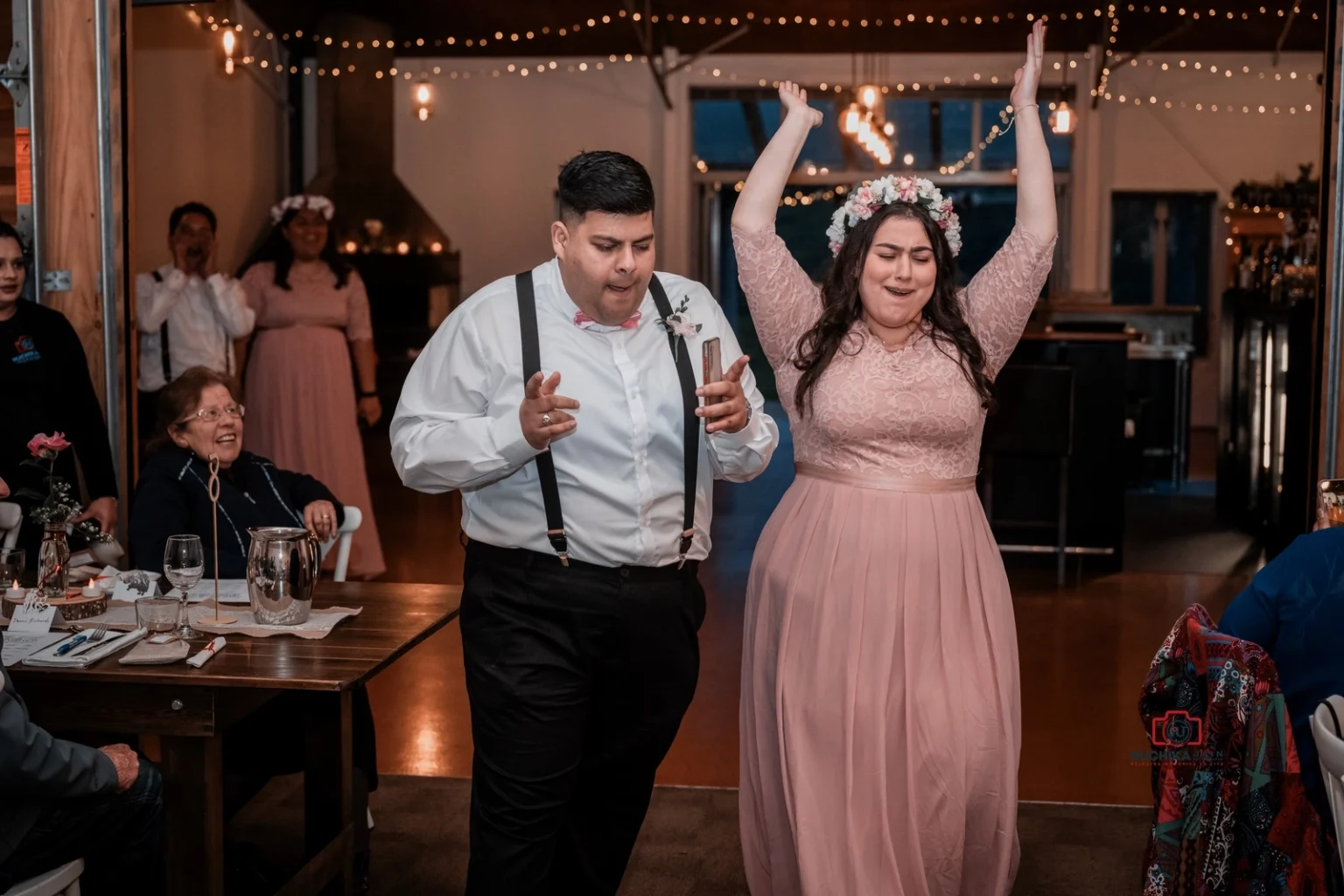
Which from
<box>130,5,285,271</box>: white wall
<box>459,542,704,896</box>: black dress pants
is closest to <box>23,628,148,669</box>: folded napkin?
<box>459,542,704,896</box>: black dress pants

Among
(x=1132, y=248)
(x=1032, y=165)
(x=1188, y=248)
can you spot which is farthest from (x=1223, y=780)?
(x=1188, y=248)

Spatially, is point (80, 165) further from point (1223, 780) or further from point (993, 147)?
point (993, 147)

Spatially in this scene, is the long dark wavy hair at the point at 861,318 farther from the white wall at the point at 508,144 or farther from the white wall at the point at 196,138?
the white wall at the point at 508,144

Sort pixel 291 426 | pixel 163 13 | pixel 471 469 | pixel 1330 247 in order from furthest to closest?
→ pixel 163 13, pixel 291 426, pixel 1330 247, pixel 471 469

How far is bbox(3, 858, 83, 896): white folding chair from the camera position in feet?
7.43

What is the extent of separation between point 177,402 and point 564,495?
4.53 ft

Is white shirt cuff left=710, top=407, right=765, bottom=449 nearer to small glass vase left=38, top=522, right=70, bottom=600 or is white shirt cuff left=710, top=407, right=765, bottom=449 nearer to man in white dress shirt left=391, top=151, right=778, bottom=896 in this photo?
man in white dress shirt left=391, top=151, right=778, bottom=896

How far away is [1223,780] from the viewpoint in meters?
2.31

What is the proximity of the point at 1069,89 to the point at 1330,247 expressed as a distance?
992 cm

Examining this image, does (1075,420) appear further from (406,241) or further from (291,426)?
(406,241)

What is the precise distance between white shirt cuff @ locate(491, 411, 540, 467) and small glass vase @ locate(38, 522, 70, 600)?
1.02 metres

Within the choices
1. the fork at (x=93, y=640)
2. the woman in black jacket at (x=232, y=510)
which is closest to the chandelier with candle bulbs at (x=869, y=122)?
the woman in black jacket at (x=232, y=510)

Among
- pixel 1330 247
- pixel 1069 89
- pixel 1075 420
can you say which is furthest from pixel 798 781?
pixel 1069 89

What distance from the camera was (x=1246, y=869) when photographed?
7.48ft
